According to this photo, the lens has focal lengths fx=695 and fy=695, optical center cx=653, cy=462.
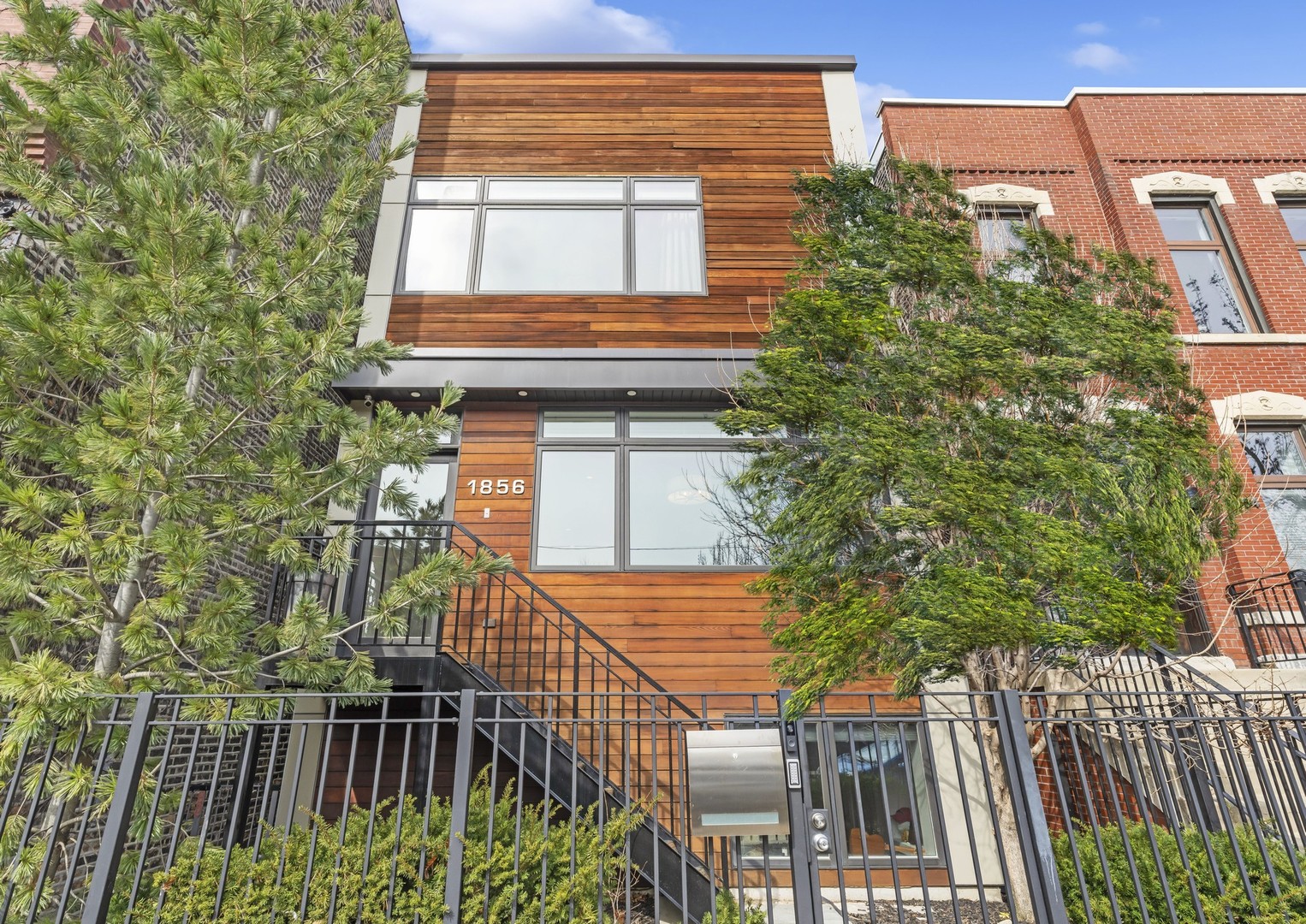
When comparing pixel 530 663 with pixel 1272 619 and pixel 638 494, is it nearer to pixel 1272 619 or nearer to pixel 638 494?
pixel 638 494

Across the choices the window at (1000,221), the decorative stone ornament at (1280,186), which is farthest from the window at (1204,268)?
the window at (1000,221)

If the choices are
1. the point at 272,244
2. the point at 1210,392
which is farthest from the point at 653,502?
the point at 1210,392

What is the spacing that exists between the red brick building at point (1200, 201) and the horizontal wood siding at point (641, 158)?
1.93 meters

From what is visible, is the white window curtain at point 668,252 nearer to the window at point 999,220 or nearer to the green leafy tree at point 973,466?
the green leafy tree at point 973,466

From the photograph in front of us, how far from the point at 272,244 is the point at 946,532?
5421mm

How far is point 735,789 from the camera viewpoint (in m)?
3.43

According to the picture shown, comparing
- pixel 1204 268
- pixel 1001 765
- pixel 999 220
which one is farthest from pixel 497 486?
pixel 1204 268

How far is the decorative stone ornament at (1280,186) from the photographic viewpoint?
31.0 ft

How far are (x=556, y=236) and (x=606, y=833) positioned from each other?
7.14 m

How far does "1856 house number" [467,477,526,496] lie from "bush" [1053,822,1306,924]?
224 inches

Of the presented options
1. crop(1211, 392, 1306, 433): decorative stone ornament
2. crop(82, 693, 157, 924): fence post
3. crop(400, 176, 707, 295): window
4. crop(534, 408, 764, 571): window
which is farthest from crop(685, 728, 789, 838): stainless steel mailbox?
crop(1211, 392, 1306, 433): decorative stone ornament

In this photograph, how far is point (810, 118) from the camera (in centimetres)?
946

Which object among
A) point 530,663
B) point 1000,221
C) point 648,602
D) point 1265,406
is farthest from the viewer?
point 1000,221

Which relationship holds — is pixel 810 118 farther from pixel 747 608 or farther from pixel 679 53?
pixel 747 608
